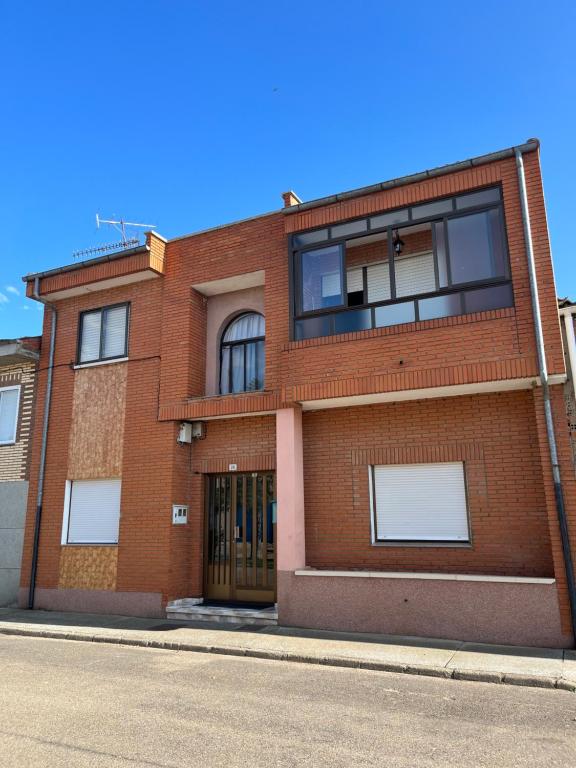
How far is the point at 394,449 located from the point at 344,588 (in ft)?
7.79

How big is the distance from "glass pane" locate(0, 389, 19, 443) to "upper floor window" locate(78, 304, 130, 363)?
221 cm

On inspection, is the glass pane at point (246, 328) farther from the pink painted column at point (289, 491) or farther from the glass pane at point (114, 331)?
the pink painted column at point (289, 491)

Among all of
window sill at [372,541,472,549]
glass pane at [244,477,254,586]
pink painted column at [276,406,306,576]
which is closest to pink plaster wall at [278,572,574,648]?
pink painted column at [276,406,306,576]

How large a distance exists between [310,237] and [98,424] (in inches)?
232

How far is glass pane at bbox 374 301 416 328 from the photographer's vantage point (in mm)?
9516

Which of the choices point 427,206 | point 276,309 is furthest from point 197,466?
point 427,206

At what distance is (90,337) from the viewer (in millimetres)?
13109

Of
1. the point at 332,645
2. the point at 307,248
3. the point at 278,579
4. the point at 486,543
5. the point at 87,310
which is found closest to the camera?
the point at 332,645

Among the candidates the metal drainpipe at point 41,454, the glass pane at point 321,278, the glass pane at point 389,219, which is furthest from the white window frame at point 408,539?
the metal drainpipe at point 41,454

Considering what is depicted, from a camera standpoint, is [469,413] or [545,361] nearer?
[545,361]

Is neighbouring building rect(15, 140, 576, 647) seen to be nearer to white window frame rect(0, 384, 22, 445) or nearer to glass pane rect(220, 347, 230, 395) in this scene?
glass pane rect(220, 347, 230, 395)

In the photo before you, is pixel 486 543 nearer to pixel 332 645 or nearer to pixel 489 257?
pixel 332 645

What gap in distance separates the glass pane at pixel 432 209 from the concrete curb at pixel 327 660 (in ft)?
22.2

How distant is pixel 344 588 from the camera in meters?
9.20
